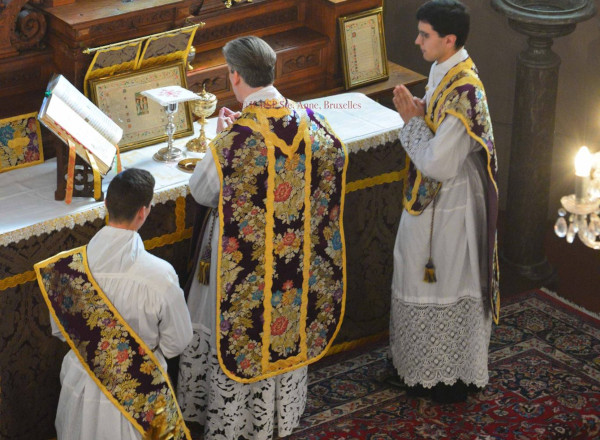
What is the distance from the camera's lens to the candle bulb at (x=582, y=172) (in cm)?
349

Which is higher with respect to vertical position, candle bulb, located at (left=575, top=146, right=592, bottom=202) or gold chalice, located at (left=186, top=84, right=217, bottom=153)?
candle bulb, located at (left=575, top=146, right=592, bottom=202)

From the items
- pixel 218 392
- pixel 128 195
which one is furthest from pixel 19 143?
pixel 218 392

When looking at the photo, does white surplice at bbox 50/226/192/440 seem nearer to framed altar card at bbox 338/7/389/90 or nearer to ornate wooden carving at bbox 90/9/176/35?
ornate wooden carving at bbox 90/9/176/35

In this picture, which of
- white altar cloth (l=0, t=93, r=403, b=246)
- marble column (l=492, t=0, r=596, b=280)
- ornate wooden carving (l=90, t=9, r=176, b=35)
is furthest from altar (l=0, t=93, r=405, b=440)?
marble column (l=492, t=0, r=596, b=280)

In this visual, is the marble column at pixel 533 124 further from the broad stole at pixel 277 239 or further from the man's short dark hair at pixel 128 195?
the man's short dark hair at pixel 128 195

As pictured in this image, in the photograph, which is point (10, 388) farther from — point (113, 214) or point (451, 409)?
point (451, 409)

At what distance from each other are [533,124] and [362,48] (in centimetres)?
109

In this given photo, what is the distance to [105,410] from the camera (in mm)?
3902

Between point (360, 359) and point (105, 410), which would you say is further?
point (360, 359)

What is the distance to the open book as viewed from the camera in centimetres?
427

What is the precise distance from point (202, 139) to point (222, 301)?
0.86 m

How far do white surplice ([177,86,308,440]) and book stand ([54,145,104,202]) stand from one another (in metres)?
0.51

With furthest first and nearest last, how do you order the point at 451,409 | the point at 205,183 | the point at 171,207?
the point at 451,409 → the point at 171,207 → the point at 205,183

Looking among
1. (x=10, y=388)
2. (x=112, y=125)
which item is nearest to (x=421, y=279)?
(x=112, y=125)
